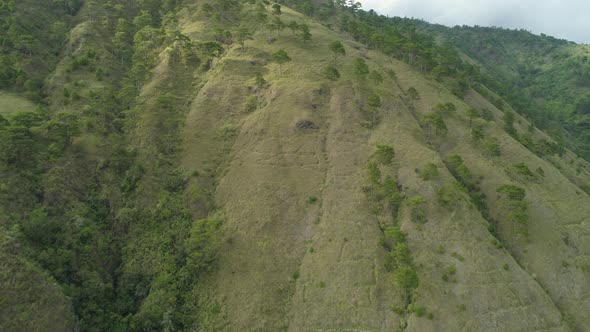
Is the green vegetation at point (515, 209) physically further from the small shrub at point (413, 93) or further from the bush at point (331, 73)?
the bush at point (331, 73)

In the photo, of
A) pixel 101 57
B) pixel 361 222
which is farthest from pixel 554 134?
pixel 101 57

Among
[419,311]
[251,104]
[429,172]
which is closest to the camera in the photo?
[419,311]

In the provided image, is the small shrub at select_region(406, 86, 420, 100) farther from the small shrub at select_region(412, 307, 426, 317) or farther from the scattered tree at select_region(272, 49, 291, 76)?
the small shrub at select_region(412, 307, 426, 317)

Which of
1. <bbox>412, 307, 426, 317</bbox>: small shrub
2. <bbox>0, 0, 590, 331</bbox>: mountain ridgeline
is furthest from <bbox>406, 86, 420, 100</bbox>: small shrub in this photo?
<bbox>412, 307, 426, 317</bbox>: small shrub

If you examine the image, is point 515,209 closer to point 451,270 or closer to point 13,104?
point 451,270

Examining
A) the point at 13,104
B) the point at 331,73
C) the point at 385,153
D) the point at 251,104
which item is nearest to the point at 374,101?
the point at 331,73

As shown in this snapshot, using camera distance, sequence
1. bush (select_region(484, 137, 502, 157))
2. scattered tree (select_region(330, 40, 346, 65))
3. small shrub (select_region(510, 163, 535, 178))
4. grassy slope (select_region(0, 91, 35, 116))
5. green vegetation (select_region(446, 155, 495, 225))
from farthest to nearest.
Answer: scattered tree (select_region(330, 40, 346, 65)) < bush (select_region(484, 137, 502, 157)) < small shrub (select_region(510, 163, 535, 178)) < grassy slope (select_region(0, 91, 35, 116)) < green vegetation (select_region(446, 155, 495, 225))
